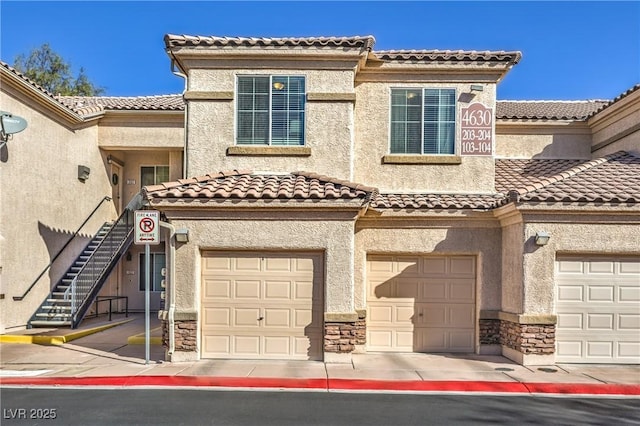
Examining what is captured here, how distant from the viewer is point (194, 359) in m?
→ 10.3

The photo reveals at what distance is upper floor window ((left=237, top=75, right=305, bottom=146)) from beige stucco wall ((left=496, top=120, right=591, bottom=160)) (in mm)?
6550

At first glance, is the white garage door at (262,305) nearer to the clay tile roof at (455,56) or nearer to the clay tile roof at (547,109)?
the clay tile roof at (455,56)

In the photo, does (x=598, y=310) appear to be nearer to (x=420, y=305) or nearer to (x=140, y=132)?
(x=420, y=305)

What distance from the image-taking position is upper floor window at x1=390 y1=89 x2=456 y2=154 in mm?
12633

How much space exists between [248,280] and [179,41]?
6183 millimetres

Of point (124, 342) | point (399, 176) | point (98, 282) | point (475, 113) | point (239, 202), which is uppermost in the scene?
point (475, 113)

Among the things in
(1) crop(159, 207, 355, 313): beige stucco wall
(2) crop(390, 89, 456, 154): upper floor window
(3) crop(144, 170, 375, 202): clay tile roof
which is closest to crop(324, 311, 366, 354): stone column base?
(1) crop(159, 207, 355, 313): beige stucco wall

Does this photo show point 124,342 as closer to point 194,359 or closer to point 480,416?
point 194,359

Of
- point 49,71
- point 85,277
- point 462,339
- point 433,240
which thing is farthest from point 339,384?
point 49,71

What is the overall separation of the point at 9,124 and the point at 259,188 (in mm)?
7542

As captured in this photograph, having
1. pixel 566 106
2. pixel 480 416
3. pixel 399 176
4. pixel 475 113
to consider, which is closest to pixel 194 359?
pixel 480 416

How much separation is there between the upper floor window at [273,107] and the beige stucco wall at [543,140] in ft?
21.5

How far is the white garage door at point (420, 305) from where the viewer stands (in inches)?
456

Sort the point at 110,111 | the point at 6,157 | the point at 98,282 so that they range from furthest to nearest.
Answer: the point at 110,111
the point at 98,282
the point at 6,157
